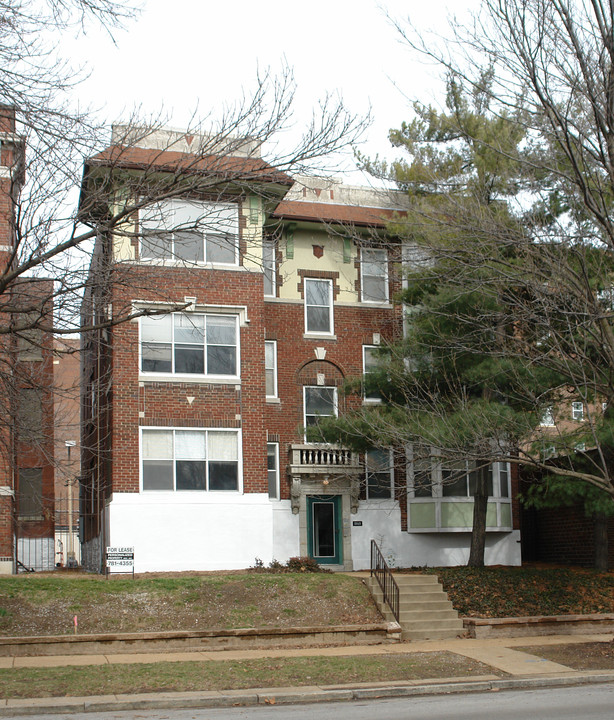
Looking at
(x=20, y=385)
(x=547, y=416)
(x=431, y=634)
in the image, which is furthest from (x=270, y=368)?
(x=20, y=385)

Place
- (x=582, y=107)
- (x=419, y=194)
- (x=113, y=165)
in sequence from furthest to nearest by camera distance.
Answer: (x=419, y=194)
(x=582, y=107)
(x=113, y=165)

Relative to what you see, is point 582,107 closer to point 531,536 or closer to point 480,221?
point 480,221

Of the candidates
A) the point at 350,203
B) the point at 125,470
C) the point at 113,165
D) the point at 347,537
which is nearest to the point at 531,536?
the point at 347,537

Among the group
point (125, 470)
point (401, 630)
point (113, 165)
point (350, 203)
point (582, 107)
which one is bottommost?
point (401, 630)

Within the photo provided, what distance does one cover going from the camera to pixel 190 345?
23.5 meters

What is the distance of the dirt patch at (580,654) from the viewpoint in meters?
13.9

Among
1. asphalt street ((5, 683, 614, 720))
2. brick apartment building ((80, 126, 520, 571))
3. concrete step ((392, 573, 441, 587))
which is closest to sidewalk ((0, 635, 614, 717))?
asphalt street ((5, 683, 614, 720))

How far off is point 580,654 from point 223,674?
246 inches

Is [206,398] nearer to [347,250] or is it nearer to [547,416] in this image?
[347,250]

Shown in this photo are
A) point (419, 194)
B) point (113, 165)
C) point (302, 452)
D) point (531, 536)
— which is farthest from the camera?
point (531, 536)

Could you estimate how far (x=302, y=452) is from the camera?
83.4ft

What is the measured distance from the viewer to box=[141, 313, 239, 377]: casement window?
2316cm

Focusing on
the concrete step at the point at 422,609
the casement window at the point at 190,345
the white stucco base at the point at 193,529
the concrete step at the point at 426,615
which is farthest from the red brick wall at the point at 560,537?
the casement window at the point at 190,345

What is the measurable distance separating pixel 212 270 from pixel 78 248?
11465 mm
